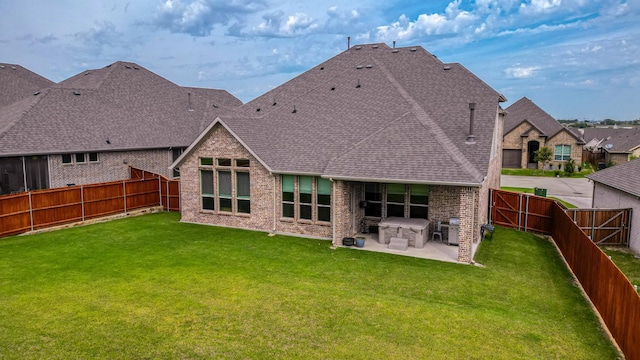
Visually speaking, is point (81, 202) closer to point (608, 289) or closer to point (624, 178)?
point (608, 289)

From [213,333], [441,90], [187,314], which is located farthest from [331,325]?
[441,90]

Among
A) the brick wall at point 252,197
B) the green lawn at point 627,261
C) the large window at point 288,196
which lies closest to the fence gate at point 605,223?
the green lawn at point 627,261

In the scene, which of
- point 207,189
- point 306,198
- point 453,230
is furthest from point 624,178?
point 207,189

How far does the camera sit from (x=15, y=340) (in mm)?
8891

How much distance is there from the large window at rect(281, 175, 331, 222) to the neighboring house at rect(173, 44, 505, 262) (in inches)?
1.7

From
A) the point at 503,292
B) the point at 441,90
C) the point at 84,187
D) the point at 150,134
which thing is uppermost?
the point at 441,90

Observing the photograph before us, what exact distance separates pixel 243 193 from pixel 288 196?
89.6 inches

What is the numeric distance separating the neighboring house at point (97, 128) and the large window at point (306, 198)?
11.6m

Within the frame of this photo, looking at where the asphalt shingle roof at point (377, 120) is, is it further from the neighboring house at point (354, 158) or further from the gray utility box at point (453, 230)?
the gray utility box at point (453, 230)

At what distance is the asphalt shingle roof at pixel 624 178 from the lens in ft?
56.2

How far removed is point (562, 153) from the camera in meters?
48.9

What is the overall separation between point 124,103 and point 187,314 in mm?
21675

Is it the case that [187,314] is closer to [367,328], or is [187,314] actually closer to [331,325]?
[331,325]

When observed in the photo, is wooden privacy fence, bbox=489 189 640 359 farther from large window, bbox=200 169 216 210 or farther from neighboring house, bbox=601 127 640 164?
neighboring house, bbox=601 127 640 164
